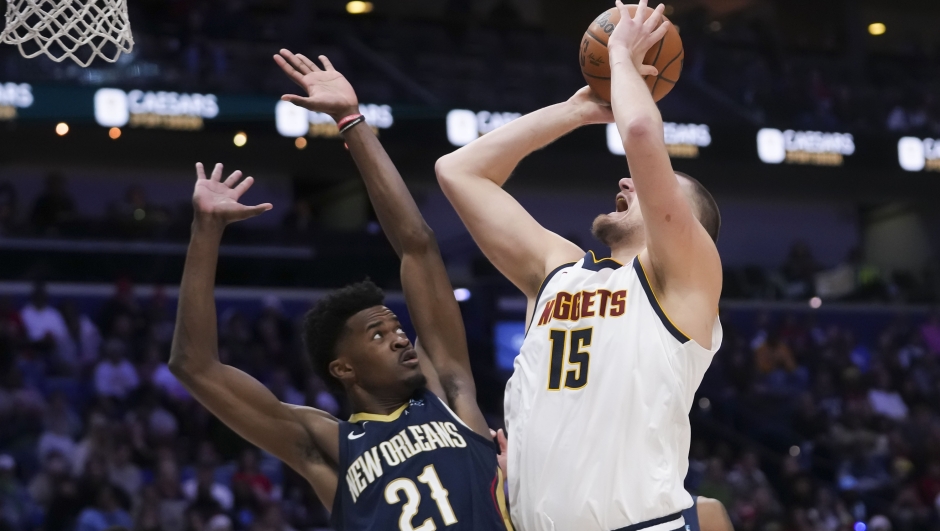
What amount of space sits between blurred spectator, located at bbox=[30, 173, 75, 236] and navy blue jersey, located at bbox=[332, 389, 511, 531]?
9.48m

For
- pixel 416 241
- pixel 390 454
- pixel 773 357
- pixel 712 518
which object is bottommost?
Answer: pixel 773 357

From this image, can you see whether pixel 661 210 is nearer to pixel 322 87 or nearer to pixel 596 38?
pixel 596 38

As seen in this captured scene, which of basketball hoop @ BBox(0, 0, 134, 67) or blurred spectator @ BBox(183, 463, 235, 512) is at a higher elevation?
basketball hoop @ BBox(0, 0, 134, 67)

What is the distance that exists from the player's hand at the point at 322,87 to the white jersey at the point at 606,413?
3.38 feet

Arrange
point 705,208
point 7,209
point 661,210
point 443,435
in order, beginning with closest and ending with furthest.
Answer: point 661,210
point 705,208
point 443,435
point 7,209

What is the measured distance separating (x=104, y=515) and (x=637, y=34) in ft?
22.1

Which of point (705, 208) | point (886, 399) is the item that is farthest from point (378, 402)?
point (886, 399)

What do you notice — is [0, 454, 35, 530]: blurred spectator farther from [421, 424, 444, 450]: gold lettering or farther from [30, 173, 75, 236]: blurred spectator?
[421, 424, 444, 450]: gold lettering

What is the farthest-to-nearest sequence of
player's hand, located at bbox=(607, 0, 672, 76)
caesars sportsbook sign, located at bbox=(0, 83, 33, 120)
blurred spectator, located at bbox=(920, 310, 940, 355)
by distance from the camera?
blurred spectator, located at bbox=(920, 310, 940, 355), caesars sportsbook sign, located at bbox=(0, 83, 33, 120), player's hand, located at bbox=(607, 0, 672, 76)

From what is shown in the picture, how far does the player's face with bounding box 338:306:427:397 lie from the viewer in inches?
137

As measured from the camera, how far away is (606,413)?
293 cm

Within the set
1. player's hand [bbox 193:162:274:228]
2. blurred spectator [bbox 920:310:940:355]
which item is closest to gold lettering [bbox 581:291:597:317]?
player's hand [bbox 193:162:274:228]

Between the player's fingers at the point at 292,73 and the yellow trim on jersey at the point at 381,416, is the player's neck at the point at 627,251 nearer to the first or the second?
the yellow trim on jersey at the point at 381,416

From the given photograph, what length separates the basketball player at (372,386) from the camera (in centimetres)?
330
